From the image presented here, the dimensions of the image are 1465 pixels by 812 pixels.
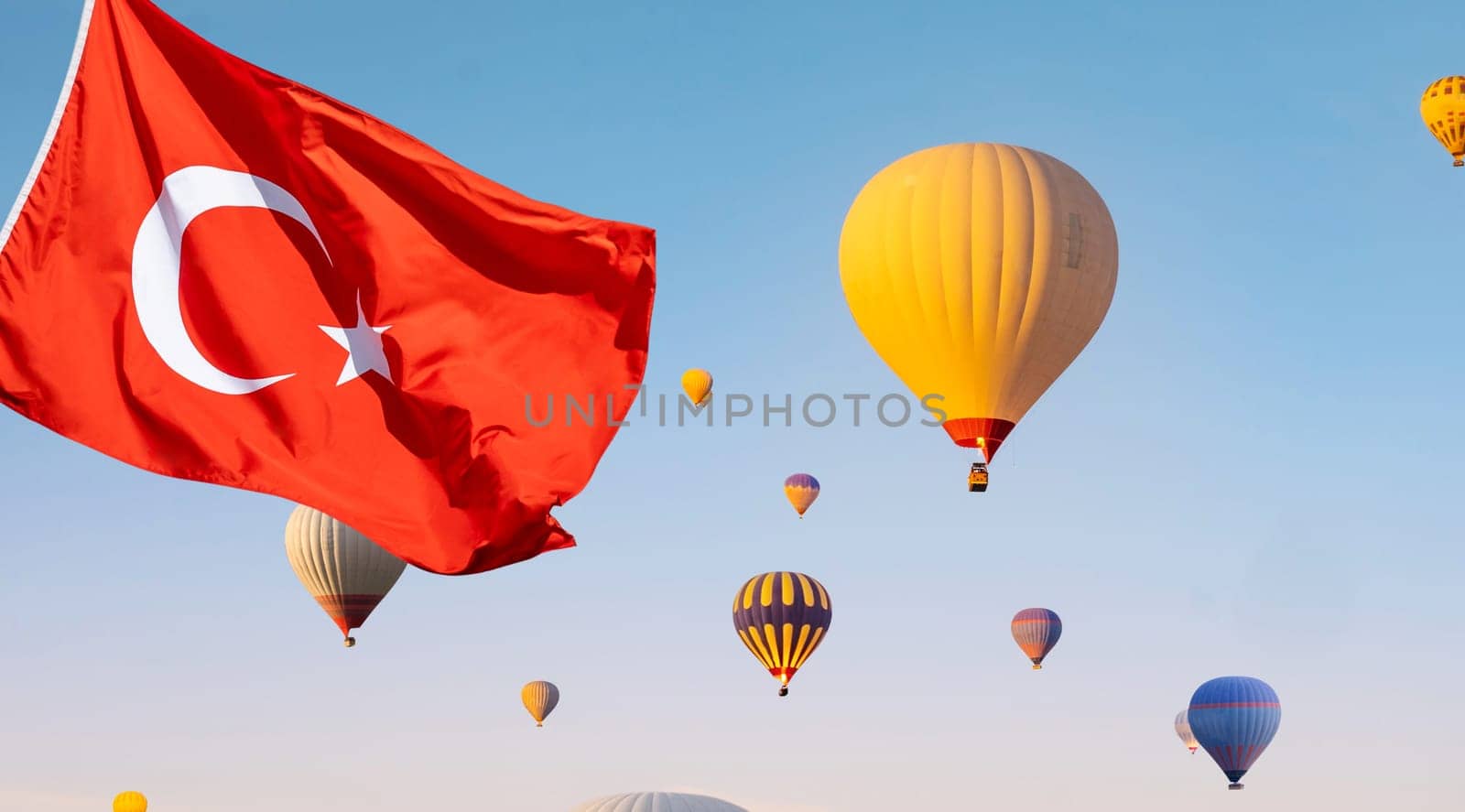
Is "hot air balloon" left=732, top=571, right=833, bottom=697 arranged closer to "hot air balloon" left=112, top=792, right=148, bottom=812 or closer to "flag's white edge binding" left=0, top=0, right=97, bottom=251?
"hot air balloon" left=112, top=792, right=148, bottom=812

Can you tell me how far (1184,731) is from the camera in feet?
293

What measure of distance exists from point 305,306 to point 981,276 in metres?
31.9

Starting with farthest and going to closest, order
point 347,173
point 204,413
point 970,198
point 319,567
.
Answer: point 319,567
point 970,198
point 347,173
point 204,413

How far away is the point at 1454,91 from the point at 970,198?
26.0m

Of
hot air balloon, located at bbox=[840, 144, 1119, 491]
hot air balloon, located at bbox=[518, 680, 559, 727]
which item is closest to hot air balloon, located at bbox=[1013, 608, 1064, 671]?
hot air balloon, located at bbox=[518, 680, 559, 727]

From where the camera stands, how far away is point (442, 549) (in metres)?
16.1

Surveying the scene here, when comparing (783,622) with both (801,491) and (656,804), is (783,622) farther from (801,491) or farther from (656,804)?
(801,491)

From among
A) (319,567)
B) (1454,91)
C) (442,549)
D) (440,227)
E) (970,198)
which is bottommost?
(442,549)

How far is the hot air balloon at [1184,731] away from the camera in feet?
292

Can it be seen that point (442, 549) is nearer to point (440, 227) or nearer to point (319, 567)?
point (440, 227)

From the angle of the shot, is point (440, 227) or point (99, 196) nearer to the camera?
point (99, 196)

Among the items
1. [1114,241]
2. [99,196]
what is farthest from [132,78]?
[1114,241]

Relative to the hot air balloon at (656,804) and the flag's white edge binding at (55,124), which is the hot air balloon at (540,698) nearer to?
the hot air balloon at (656,804)

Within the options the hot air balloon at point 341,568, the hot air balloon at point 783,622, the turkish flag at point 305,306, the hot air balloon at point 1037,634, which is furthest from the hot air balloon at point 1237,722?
the turkish flag at point 305,306
